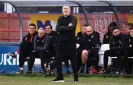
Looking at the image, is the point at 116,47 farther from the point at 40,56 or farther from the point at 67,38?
the point at 67,38

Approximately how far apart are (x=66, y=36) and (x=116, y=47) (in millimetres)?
3503

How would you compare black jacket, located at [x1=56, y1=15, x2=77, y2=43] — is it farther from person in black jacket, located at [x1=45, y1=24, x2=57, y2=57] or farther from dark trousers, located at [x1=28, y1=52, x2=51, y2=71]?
person in black jacket, located at [x1=45, y1=24, x2=57, y2=57]

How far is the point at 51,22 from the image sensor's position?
1769 centimetres

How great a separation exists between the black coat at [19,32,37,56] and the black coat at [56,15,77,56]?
12.8 ft

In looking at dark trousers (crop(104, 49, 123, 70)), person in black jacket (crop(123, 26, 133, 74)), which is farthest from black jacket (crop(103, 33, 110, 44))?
person in black jacket (crop(123, 26, 133, 74))

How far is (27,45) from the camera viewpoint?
54.1 feet

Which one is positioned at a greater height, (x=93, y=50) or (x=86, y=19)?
(x=86, y=19)

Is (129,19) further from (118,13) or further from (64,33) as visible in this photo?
(64,33)

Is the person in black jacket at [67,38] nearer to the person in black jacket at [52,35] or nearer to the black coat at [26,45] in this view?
the person in black jacket at [52,35]

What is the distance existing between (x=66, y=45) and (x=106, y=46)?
3.99 m

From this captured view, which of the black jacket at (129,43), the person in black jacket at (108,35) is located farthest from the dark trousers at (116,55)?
the person in black jacket at (108,35)

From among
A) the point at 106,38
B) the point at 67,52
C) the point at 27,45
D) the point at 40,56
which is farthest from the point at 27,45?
the point at 67,52

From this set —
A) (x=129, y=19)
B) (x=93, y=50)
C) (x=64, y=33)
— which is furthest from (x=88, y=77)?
(x=129, y=19)

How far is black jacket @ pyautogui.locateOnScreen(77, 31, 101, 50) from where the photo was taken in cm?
1588
